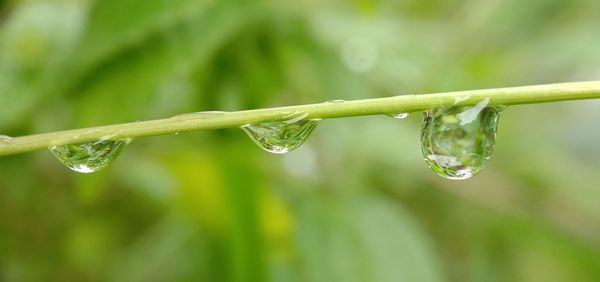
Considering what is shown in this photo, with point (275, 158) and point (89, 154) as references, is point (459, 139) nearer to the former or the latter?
point (89, 154)

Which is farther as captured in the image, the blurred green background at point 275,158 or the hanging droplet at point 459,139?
the blurred green background at point 275,158

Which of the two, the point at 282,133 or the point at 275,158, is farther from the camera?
the point at 275,158

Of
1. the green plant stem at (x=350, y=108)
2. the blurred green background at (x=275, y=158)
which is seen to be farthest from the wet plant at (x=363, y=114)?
the blurred green background at (x=275, y=158)

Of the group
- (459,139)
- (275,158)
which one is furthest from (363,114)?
(275,158)

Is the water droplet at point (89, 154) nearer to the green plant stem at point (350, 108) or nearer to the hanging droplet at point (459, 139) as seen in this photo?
the green plant stem at point (350, 108)

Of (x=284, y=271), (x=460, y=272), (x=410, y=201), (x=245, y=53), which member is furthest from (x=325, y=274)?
(x=460, y=272)

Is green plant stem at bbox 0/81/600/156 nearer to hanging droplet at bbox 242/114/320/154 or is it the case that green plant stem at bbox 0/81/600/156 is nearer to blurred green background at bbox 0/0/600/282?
hanging droplet at bbox 242/114/320/154
